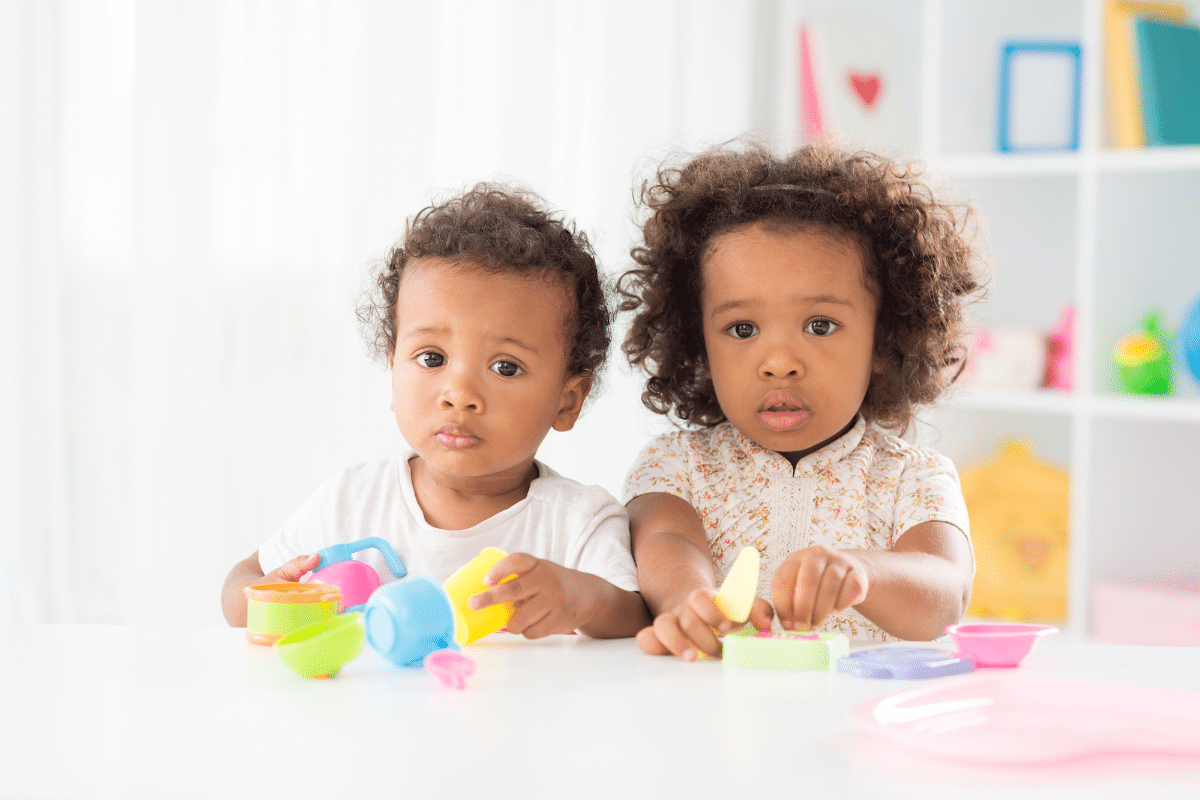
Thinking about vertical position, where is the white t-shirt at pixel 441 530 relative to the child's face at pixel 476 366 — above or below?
below

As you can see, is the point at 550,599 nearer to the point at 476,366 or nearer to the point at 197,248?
the point at 476,366

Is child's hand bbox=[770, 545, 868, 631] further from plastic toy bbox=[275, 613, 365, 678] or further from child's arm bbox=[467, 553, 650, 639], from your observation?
plastic toy bbox=[275, 613, 365, 678]

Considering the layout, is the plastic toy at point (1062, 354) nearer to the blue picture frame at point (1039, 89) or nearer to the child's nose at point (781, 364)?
the blue picture frame at point (1039, 89)

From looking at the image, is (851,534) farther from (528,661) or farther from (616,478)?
(616,478)

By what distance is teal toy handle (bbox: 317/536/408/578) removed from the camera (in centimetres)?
92

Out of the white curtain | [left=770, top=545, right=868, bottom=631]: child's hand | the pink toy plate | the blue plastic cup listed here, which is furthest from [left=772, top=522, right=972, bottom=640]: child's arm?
the white curtain

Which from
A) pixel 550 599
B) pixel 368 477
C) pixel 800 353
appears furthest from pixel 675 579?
pixel 368 477

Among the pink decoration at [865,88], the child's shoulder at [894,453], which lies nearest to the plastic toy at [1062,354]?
the pink decoration at [865,88]

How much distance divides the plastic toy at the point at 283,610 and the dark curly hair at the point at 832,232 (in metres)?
0.53

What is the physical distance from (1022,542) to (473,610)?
6.47 feet

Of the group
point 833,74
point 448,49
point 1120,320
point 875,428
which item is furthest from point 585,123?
point 875,428

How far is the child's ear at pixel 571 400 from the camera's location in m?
1.09

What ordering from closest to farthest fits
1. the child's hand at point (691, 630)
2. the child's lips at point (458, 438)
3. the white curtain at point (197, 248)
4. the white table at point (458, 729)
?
the white table at point (458, 729)
the child's hand at point (691, 630)
the child's lips at point (458, 438)
the white curtain at point (197, 248)

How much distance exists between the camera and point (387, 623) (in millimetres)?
648
